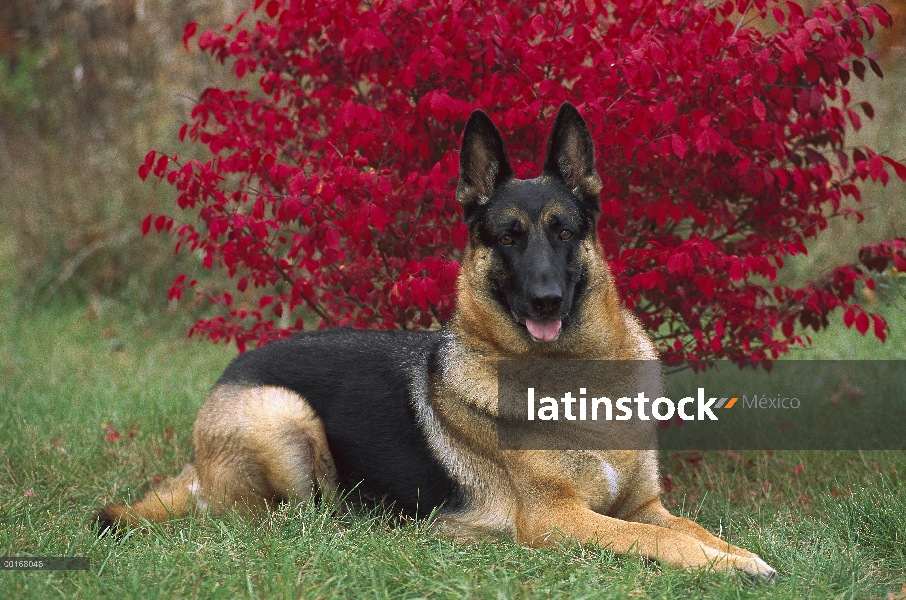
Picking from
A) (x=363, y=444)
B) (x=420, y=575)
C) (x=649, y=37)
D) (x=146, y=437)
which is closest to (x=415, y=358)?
(x=363, y=444)

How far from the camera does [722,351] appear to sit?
5.52m

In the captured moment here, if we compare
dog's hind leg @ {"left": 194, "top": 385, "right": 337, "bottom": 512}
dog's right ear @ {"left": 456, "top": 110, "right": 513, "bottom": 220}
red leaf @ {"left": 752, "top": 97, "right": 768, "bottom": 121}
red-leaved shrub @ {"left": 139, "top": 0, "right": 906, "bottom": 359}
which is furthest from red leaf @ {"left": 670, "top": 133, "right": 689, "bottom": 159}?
dog's hind leg @ {"left": 194, "top": 385, "right": 337, "bottom": 512}

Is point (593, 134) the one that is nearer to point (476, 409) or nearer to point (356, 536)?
point (476, 409)

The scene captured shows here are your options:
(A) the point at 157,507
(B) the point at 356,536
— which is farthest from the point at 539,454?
(A) the point at 157,507

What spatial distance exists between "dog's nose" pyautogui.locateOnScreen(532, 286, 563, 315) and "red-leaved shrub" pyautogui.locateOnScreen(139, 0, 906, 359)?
101 cm

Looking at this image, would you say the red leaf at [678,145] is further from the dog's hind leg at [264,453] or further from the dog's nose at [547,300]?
the dog's hind leg at [264,453]

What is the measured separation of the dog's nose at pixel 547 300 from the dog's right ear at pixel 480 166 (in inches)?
26.4

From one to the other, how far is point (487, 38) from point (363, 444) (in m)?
2.35

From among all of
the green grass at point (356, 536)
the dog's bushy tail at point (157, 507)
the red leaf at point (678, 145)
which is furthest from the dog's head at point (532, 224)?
the dog's bushy tail at point (157, 507)

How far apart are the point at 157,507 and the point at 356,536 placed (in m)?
1.21

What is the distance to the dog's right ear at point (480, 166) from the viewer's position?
13.4ft

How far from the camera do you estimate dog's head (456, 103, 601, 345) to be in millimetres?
3805

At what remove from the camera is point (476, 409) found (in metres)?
4.16

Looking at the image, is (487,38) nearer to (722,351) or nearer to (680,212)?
(680,212)
